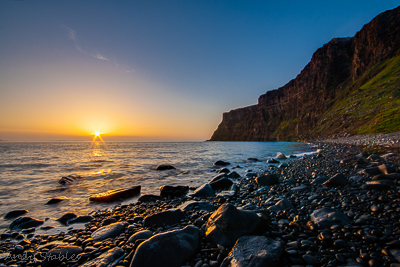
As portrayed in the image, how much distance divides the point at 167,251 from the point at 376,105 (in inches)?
2959

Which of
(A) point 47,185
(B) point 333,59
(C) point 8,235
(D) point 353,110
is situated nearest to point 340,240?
(C) point 8,235

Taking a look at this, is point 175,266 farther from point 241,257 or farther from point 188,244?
point 241,257

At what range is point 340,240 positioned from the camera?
3.44 m

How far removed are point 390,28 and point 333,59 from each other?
31282 mm

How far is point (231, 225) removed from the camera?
399cm

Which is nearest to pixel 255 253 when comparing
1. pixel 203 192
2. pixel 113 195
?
pixel 203 192

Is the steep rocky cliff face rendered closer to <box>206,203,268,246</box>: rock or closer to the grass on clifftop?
the grass on clifftop

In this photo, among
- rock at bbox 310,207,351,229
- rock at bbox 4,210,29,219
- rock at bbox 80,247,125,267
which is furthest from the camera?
rock at bbox 4,210,29,219

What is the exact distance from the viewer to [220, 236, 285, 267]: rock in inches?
115

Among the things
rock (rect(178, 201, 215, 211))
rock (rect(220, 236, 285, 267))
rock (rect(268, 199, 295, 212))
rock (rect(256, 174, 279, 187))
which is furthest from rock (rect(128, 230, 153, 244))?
rock (rect(256, 174, 279, 187))

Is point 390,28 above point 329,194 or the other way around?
above

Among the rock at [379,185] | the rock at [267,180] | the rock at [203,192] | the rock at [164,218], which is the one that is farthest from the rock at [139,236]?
the rock at [379,185]

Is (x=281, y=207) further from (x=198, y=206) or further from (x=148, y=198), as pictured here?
(x=148, y=198)

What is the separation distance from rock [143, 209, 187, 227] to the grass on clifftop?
158ft
